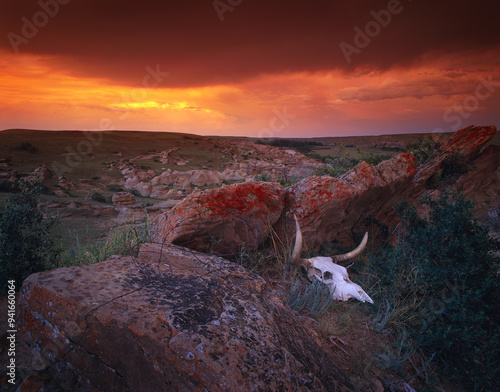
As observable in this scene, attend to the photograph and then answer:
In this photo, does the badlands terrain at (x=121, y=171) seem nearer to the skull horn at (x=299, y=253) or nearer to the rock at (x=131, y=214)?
the rock at (x=131, y=214)

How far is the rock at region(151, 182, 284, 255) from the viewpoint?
3.98 meters

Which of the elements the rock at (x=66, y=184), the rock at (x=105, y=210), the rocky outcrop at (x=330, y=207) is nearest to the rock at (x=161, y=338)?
the rocky outcrop at (x=330, y=207)

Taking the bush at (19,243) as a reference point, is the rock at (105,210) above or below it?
below

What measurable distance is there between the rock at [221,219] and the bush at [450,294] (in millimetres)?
2168

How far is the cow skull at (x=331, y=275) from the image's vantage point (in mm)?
3888

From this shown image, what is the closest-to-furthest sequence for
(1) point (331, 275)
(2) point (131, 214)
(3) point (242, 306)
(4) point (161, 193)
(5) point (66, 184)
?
(3) point (242, 306) → (1) point (331, 275) → (2) point (131, 214) → (5) point (66, 184) → (4) point (161, 193)

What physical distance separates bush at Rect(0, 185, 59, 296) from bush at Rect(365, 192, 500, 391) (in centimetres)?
485

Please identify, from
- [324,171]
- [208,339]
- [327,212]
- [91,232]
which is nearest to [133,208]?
[91,232]

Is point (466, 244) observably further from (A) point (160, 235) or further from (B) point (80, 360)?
(B) point (80, 360)

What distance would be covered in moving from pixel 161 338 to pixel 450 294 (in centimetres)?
395

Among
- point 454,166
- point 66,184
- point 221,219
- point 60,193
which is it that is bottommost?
point 60,193

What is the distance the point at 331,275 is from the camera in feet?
14.1

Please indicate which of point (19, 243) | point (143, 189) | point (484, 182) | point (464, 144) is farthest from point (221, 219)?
point (143, 189)

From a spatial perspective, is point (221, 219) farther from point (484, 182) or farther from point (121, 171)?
point (121, 171)
